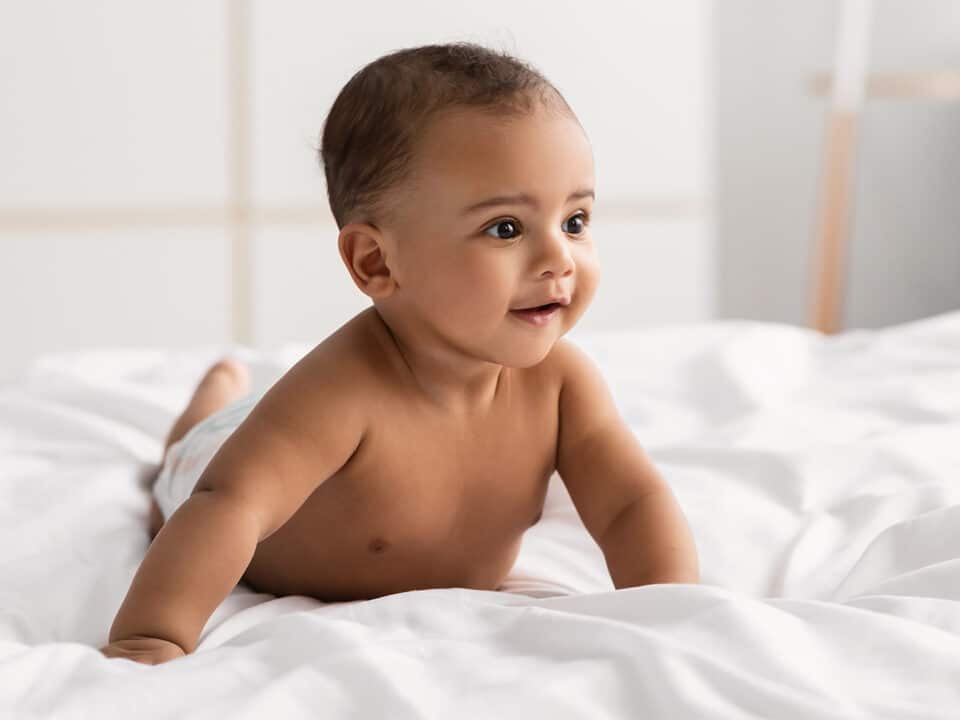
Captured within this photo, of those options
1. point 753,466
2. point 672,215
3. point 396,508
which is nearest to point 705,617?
point 396,508

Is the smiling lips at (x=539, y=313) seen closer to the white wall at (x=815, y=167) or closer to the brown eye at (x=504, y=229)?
the brown eye at (x=504, y=229)

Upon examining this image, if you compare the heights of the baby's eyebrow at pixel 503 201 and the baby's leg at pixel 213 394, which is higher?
the baby's eyebrow at pixel 503 201

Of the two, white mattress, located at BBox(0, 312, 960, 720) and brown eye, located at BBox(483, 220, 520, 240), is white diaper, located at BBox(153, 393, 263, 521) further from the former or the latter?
brown eye, located at BBox(483, 220, 520, 240)

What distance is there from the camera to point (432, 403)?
931mm

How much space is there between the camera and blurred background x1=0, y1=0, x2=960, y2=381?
268 centimetres

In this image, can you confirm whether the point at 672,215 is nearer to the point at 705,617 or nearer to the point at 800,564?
the point at 800,564

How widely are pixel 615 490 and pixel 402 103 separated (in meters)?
0.31

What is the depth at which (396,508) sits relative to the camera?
3.04 ft

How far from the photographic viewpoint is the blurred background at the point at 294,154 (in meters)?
2.68

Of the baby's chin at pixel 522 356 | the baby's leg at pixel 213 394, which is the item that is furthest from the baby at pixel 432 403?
the baby's leg at pixel 213 394

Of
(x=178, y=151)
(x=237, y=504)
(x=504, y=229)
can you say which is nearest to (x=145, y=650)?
(x=237, y=504)

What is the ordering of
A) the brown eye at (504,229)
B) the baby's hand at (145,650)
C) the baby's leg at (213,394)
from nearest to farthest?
the baby's hand at (145,650) < the brown eye at (504,229) < the baby's leg at (213,394)

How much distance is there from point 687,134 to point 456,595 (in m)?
2.64

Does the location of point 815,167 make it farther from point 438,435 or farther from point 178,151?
point 438,435
